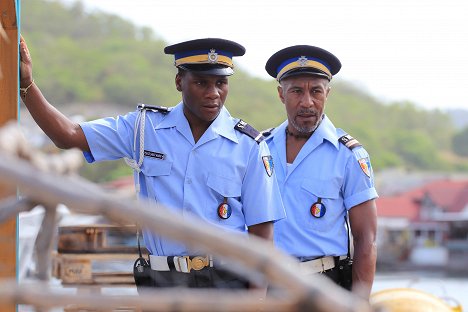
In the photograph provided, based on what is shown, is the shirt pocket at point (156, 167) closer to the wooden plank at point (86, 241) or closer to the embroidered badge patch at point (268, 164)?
the embroidered badge patch at point (268, 164)

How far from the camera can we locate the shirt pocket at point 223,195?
3.84 m

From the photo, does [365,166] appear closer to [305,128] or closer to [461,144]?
[305,128]

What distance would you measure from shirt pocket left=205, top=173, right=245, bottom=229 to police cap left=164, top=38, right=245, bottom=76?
42cm

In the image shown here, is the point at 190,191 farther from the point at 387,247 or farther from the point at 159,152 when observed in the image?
the point at 387,247

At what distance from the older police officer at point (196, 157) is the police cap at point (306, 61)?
2.20ft

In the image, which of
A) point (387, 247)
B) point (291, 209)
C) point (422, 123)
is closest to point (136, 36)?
point (422, 123)

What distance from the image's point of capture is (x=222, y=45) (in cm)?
397

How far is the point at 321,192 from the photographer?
14.7ft

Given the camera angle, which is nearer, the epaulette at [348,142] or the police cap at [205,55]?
the police cap at [205,55]

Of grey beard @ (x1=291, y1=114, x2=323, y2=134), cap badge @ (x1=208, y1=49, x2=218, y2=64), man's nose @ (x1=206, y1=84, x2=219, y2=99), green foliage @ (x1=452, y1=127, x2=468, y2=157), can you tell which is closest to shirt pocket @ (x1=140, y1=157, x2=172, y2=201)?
man's nose @ (x1=206, y1=84, x2=219, y2=99)

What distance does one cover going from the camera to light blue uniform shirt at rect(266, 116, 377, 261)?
14.6 ft

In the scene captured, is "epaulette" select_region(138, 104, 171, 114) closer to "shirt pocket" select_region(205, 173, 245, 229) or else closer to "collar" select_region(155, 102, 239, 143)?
"collar" select_region(155, 102, 239, 143)

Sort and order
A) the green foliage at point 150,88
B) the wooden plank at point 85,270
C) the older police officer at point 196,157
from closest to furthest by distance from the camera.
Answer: the older police officer at point 196,157
the wooden plank at point 85,270
the green foliage at point 150,88

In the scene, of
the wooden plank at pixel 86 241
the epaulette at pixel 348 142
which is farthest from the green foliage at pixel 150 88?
the epaulette at pixel 348 142
